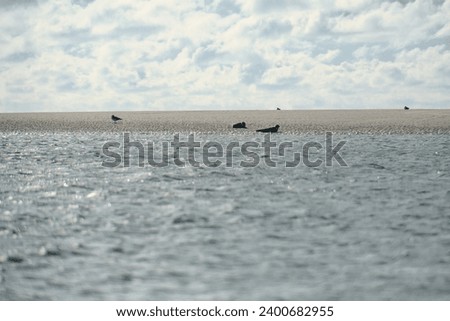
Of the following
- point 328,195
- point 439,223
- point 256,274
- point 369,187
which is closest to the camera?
point 256,274

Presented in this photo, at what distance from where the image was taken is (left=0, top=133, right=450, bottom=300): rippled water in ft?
33.8

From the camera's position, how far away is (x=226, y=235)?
13.5 metres

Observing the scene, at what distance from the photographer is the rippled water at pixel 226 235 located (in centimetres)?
1030

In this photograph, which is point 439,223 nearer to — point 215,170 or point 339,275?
point 339,275

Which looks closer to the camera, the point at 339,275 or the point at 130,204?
the point at 339,275

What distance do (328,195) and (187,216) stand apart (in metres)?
5.48

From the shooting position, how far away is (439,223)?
1462cm

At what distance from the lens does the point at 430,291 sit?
1012 cm
